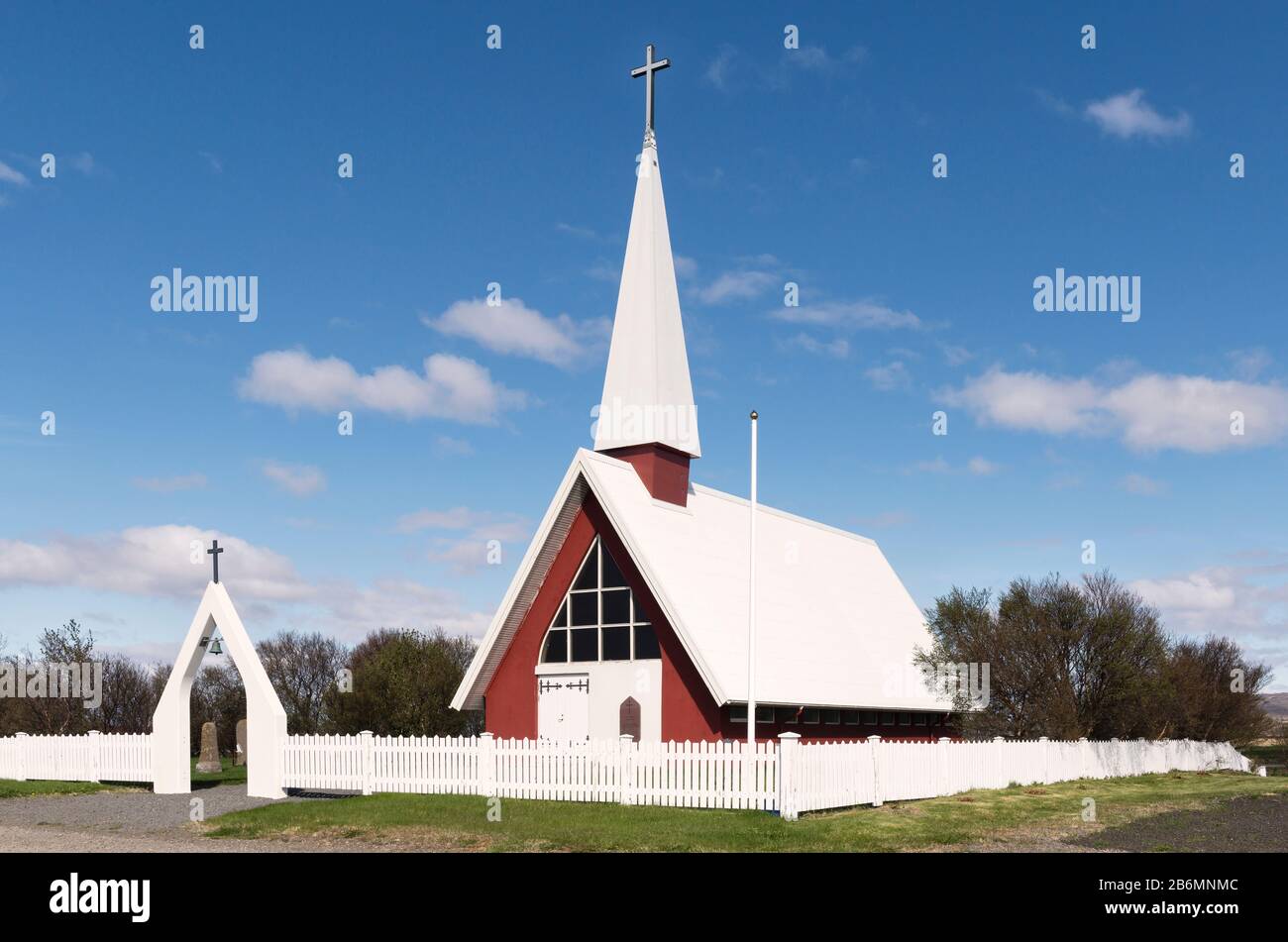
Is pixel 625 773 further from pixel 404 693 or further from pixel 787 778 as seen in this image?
pixel 404 693

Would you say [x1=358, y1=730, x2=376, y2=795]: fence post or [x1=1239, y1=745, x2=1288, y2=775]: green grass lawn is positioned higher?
[x1=358, y1=730, x2=376, y2=795]: fence post

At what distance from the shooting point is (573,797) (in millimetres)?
26297

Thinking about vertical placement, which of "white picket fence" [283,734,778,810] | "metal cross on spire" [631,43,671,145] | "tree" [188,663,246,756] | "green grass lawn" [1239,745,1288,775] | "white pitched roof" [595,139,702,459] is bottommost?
"green grass lawn" [1239,745,1288,775]

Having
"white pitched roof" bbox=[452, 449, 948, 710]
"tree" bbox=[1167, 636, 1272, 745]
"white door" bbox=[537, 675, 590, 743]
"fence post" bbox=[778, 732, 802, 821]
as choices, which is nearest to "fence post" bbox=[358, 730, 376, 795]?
"white pitched roof" bbox=[452, 449, 948, 710]

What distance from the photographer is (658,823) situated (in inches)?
858

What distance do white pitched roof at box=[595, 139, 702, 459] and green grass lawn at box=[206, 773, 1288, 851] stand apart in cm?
1288

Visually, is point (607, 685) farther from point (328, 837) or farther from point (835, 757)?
point (328, 837)

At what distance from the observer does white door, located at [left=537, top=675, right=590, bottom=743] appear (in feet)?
108

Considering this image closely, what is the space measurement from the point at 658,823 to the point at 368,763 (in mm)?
9293

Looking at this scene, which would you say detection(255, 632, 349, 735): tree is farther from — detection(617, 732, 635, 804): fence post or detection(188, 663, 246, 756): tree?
detection(617, 732, 635, 804): fence post

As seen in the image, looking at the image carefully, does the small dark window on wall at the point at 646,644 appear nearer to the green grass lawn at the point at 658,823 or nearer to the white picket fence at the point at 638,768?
the white picket fence at the point at 638,768

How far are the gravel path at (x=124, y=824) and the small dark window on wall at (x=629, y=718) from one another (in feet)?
28.3
